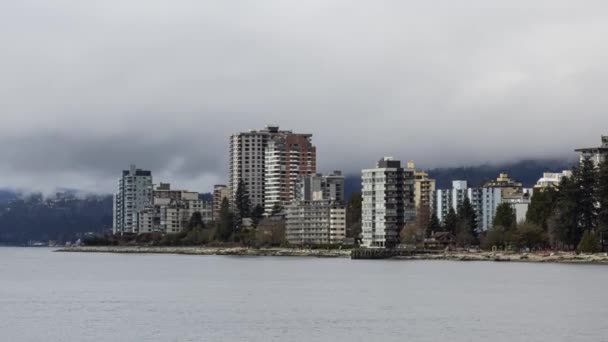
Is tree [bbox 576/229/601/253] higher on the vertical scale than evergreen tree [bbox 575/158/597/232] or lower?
lower

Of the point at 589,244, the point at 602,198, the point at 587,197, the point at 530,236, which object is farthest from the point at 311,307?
the point at 530,236

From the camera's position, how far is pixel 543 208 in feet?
598

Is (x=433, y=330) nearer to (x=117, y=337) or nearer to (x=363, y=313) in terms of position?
(x=363, y=313)

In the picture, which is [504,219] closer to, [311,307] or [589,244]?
[589,244]

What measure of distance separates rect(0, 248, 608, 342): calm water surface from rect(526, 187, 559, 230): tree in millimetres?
50971

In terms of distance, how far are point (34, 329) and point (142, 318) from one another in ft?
24.4

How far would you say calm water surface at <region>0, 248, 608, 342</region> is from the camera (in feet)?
216

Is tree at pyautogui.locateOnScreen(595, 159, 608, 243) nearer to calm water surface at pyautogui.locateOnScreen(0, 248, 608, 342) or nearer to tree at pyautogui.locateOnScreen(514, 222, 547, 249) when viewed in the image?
tree at pyautogui.locateOnScreen(514, 222, 547, 249)

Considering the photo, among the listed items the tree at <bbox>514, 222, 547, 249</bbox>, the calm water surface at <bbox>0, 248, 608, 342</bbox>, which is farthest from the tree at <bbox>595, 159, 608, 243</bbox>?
the calm water surface at <bbox>0, 248, 608, 342</bbox>

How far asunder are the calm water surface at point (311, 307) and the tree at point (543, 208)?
50971 millimetres

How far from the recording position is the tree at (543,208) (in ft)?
593

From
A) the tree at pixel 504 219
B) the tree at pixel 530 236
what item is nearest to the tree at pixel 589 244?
the tree at pixel 530 236

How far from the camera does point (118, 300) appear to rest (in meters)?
89.4

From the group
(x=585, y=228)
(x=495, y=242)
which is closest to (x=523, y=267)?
(x=585, y=228)
